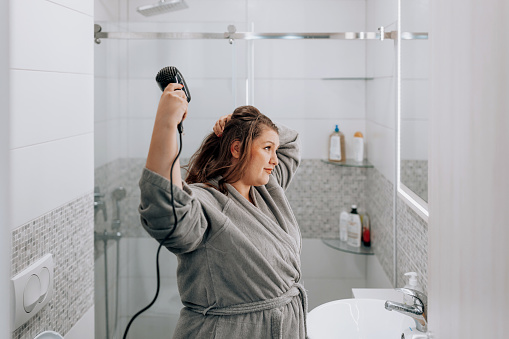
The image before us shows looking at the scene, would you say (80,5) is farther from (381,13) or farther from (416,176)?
(381,13)

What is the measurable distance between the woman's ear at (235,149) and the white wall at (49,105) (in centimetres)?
46

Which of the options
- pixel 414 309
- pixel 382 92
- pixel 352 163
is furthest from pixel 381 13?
pixel 414 309

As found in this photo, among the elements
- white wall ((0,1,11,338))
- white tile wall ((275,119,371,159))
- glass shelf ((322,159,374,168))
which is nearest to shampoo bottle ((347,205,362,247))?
glass shelf ((322,159,374,168))

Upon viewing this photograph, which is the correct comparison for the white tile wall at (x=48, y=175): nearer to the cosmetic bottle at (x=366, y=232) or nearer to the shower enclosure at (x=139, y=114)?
the shower enclosure at (x=139, y=114)

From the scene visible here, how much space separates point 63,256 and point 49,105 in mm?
411

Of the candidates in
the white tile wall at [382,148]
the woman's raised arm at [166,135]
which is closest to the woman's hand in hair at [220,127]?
the woman's raised arm at [166,135]

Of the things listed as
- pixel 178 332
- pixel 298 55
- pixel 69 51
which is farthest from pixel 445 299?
pixel 298 55

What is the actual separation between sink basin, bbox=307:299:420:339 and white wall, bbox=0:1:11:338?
89 centimetres

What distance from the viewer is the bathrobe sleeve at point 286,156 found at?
1.55 m

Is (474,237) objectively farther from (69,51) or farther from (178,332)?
(69,51)

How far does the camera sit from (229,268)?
1.15m

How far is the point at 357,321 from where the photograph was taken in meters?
1.64

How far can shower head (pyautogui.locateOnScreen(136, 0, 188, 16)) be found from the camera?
2.23 m

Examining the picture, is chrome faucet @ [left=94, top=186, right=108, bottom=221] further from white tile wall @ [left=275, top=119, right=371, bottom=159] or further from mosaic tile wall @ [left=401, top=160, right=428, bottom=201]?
mosaic tile wall @ [left=401, top=160, right=428, bottom=201]
